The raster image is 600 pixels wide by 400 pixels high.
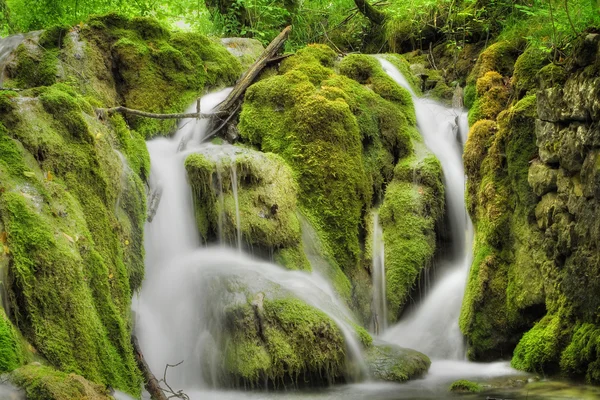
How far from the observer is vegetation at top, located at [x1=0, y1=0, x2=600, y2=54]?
11.4m

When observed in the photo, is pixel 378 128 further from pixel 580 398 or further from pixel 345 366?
pixel 580 398

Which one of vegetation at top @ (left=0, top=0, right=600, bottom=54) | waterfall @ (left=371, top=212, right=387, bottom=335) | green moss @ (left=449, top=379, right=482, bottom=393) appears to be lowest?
green moss @ (left=449, top=379, right=482, bottom=393)

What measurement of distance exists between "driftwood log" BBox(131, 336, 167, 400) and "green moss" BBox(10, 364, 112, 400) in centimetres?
138

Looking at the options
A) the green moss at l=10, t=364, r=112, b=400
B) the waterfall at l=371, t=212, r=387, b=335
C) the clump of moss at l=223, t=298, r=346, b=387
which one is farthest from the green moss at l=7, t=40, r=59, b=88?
the green moss at l=10, t=364, r=112, b=400

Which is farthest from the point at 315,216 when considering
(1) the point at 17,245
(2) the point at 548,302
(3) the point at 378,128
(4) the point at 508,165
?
(1) the point at 17,245

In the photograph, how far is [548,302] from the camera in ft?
23.1

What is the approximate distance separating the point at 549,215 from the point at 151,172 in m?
4.58

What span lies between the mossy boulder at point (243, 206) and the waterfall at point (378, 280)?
45.8 inches

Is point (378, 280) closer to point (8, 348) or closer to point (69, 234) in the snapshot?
point (69, 234)

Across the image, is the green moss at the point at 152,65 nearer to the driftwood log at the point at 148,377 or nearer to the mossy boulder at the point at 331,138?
the mossy boulder at the point at 331,138

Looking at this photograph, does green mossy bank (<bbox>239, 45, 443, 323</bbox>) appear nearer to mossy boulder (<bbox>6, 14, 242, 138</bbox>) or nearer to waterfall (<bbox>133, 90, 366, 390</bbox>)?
waterfall (<bbox>133, 90, 366, 390</bbox>)

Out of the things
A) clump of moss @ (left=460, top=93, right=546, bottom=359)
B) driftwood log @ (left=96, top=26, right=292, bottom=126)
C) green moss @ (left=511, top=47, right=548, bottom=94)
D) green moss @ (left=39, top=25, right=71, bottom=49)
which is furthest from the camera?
driftwood log @ (left=96, top=26, right=292, bottom=126)

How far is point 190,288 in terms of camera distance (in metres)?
6.98

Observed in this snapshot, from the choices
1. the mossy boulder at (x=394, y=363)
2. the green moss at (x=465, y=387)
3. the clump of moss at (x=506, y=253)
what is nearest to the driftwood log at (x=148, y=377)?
the mossy boulder at (x=394, y=363)
